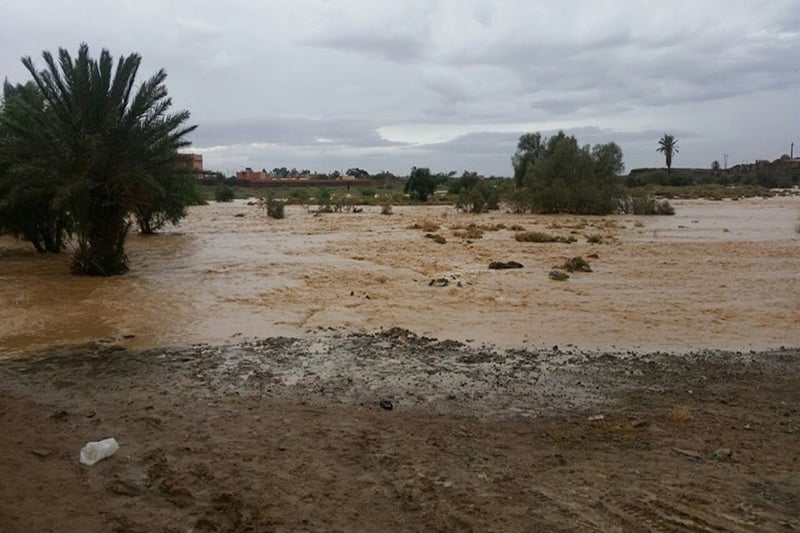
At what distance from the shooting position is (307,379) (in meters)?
7.89

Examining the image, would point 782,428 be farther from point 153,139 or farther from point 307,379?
point 153,139

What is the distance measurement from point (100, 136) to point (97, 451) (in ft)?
43.8

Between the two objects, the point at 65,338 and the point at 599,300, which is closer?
the point at 65,338

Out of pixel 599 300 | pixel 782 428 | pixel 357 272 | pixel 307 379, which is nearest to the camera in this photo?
pixel 782 428

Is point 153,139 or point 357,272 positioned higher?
point 153,139

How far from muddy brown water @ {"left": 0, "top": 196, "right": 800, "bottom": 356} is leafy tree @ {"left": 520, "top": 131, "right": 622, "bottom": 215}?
2387 cm

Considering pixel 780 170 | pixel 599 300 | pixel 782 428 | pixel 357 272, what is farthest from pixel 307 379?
pixel 780 170

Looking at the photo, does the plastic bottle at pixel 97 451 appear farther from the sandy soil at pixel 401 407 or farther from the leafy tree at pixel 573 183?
the leafy tree at pixel 573 183

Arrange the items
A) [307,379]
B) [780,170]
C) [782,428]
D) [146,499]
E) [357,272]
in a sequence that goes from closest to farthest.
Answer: [146,499] < [782,428] < [307,379] < [357,272] < [780,170]

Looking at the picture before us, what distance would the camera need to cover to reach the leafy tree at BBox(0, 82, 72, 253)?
16.8 m

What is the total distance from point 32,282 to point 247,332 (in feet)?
29.1

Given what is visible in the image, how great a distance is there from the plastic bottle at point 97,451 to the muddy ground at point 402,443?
93mm

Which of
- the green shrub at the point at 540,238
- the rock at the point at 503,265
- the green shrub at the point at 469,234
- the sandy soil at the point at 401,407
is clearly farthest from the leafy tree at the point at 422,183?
the sandy soil at the point at 401,407

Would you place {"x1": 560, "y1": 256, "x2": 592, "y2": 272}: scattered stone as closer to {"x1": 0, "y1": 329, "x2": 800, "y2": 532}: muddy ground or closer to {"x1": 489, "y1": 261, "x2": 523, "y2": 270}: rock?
{"x1": 489, "y1": 261, "x2": 523, "y2": 270}: rock
